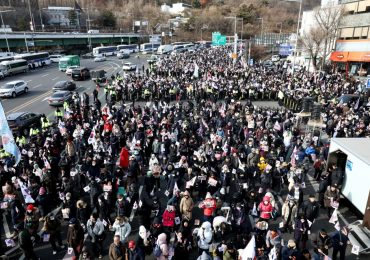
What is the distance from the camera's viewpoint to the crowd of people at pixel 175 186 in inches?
309

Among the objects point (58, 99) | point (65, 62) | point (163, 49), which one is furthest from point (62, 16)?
point (58, 99)

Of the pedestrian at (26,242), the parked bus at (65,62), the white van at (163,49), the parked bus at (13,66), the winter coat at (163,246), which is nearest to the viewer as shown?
the winter coat at (163,246)

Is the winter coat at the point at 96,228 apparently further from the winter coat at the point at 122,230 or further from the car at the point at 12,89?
the car at the point at 12,89

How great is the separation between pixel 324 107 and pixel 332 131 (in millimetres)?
5039

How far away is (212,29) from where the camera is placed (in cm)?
11875

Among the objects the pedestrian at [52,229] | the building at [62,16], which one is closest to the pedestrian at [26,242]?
the pedestrian at [52,229]

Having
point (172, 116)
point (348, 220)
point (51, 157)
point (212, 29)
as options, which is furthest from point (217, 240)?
point (212, 29)

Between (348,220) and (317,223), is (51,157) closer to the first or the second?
(317,223)

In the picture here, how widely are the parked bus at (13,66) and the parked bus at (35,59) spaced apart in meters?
2.63

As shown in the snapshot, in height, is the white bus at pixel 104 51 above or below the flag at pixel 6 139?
below

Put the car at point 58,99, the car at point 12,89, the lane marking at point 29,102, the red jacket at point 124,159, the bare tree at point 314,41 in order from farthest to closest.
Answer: the bare tree at point 314,41
the car at point 12,89
the car at point 58,99
the lane marking at point 29,102
the red jacket at point 124,159

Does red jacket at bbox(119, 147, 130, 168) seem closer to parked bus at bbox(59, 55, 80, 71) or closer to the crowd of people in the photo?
the crowd of people

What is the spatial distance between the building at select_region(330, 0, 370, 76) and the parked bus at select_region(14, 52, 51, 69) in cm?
4684

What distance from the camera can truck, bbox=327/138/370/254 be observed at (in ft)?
30.0
